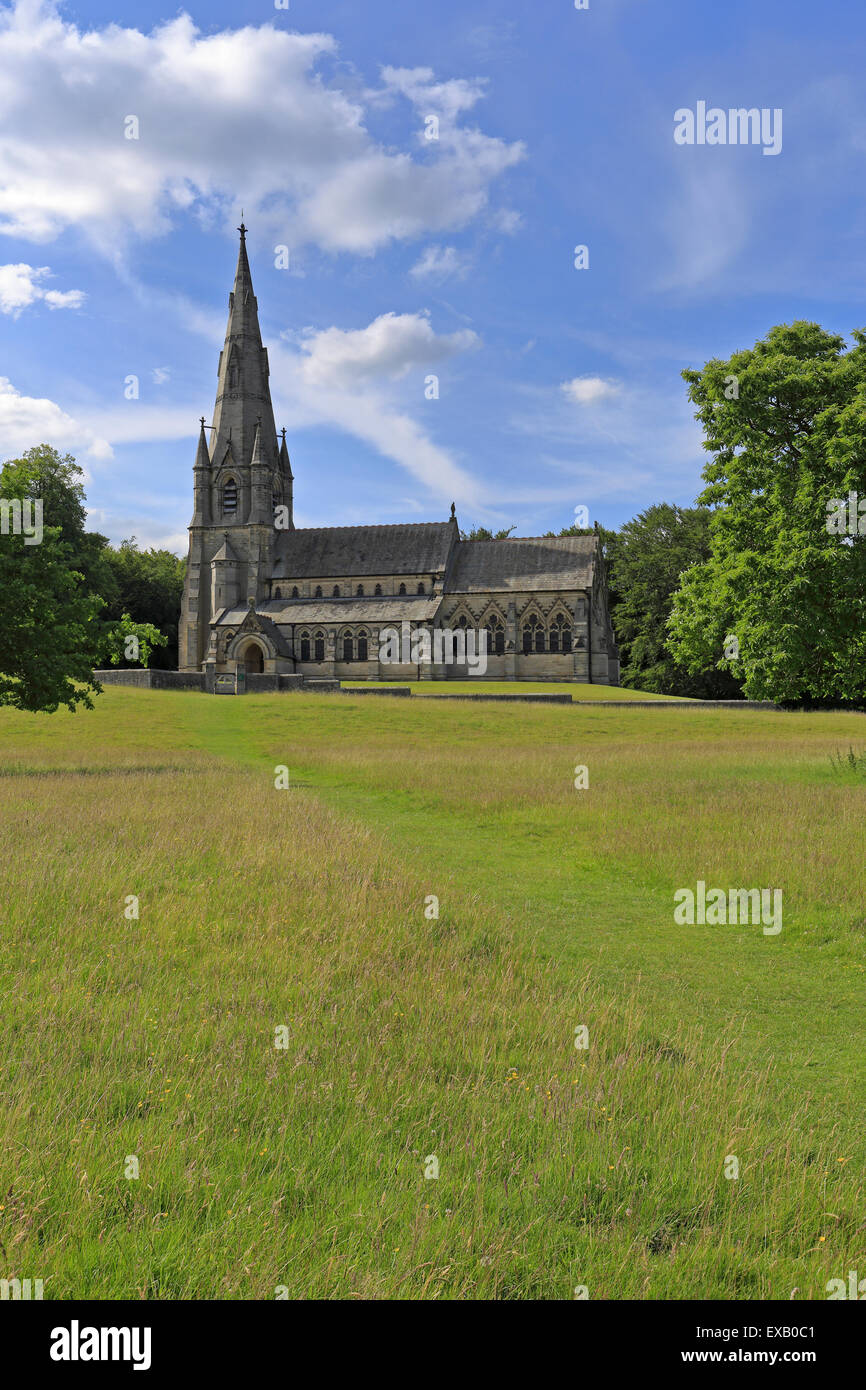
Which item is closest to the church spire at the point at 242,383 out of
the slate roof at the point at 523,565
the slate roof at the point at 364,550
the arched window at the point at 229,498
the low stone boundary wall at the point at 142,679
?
the arched window at the point at 229,498

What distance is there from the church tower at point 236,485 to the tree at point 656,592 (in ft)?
108

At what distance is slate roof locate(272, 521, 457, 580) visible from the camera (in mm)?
72875

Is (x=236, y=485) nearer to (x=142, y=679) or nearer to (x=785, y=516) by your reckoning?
(x=142, y=679)

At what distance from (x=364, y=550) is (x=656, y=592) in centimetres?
2630

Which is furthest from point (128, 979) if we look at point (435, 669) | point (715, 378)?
point (435, 669)

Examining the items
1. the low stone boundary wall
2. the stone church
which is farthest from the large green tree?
the stone church

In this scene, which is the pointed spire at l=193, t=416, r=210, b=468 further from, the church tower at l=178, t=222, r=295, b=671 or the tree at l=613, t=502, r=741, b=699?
the tree at l=613, t=502, r=741, b=699

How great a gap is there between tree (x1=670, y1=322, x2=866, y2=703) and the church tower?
56443 mm

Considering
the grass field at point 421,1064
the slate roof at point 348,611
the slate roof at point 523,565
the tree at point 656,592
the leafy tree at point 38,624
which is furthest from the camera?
the slate roof at point 523,565

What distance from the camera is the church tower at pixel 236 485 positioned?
241 feet

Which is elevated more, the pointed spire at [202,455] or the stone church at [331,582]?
the pointed spire at [202,455]

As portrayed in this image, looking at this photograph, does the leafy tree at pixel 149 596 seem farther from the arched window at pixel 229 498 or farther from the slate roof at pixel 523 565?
the slate roof at pixel 523 565

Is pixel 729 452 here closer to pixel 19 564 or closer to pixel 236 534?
pixel 19 564

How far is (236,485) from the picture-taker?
74.6 meters
